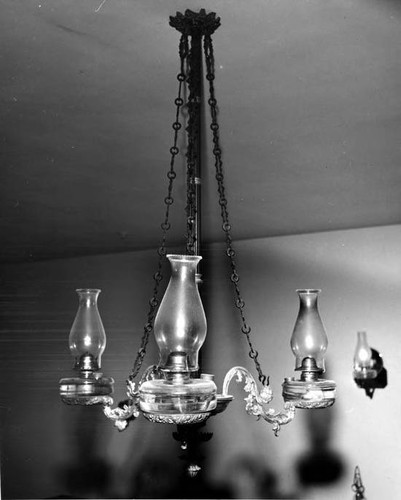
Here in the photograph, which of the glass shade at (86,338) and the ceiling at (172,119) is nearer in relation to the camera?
the glass shade at (86,338)

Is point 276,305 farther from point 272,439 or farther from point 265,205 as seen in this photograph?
point 272,439

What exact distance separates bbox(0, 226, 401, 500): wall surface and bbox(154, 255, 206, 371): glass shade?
141 cm

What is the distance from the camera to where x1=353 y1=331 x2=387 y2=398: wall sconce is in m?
2.05

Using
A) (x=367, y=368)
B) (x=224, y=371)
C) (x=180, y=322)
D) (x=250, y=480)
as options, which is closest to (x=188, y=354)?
(x=180, y=322)

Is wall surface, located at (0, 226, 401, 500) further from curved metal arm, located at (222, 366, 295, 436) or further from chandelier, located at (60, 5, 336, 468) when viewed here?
curved metal arm, located at (222, 366, 295, 436)

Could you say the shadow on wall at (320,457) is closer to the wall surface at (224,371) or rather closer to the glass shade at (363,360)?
the wall surface at (224,371)

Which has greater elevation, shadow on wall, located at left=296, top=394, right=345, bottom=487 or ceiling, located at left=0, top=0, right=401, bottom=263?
ceiling, located at left=0, top=0, right=401, bottom=263

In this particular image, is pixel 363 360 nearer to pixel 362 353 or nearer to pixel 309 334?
pixel 362 353

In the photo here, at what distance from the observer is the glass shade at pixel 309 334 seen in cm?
128

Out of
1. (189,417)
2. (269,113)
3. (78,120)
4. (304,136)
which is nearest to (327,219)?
(304,136)

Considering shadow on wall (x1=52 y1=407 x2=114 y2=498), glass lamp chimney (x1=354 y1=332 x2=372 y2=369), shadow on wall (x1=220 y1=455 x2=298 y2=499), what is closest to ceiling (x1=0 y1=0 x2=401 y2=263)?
glass lamp chimney (x1=354 y1=332 x2=372 y2=369)

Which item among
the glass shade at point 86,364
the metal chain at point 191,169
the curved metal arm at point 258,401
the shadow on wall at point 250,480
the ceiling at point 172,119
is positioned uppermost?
the ceiling at point 172,119

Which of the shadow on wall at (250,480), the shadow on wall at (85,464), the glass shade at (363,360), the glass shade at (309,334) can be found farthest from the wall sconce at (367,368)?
the shadow on wall at (85,464)

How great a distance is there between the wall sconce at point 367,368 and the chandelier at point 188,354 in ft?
2.43
